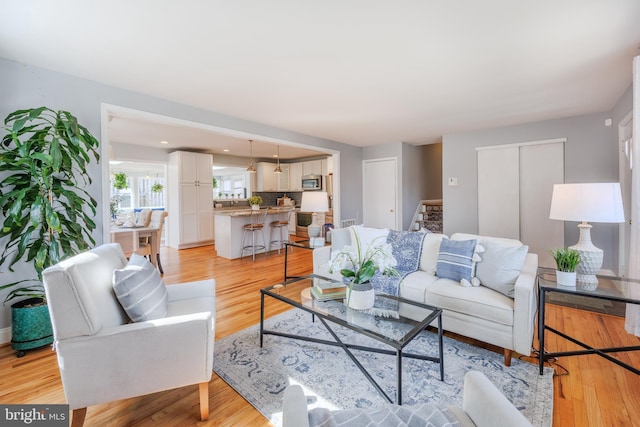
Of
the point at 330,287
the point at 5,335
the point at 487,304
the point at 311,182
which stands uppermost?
the point at 311,182

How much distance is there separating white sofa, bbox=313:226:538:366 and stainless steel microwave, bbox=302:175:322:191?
546 cm

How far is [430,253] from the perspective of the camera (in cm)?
279

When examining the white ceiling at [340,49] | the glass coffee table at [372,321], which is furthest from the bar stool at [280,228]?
the glass coffee table at [372,321]

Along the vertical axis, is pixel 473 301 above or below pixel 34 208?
below

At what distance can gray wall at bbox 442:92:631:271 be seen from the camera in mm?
3832

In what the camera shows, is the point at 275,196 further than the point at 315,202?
Yes

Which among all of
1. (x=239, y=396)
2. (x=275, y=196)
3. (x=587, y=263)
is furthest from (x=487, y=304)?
(x=275, y=196)

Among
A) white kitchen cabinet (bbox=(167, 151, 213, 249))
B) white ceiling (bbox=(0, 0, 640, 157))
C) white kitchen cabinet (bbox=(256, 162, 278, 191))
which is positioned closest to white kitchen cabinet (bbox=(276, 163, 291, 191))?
white kitchen cabinet (bbox=(256, 162, 278, 191))

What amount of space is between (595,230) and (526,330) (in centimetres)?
321

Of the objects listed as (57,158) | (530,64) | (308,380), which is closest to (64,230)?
(57,158)

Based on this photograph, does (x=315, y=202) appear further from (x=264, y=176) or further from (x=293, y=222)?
(x=264, y=176)

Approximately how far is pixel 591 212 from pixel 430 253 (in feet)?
4.00

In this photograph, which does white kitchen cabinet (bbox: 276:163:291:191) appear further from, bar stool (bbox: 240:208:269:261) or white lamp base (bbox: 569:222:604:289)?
white lamp base (bbox: 569:222:604:289)

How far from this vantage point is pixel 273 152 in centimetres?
739
